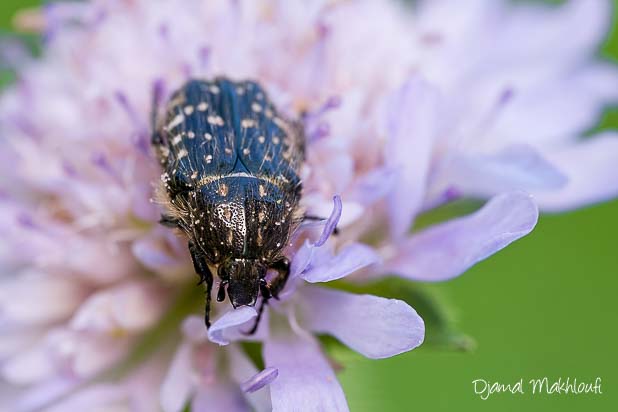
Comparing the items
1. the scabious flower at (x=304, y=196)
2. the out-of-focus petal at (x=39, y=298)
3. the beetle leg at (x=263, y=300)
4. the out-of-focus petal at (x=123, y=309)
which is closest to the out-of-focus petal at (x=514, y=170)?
the scabious flower at (x=304, y=196)

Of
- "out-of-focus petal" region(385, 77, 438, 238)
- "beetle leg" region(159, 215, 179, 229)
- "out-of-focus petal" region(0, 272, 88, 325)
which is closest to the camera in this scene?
"beetle leg" region(159, 215, 179, 229)

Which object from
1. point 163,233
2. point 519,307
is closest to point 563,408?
point 519,307

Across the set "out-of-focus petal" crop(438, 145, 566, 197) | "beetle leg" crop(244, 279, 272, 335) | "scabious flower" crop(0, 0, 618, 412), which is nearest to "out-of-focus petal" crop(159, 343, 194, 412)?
"scabious flower" crop(0, 0, 618, 412)

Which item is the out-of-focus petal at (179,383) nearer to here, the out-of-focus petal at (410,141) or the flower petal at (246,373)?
the flower petal at (246,373)

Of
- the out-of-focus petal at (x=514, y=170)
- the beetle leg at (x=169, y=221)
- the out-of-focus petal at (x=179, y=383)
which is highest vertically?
the beetle leg at (x=169, y=221)

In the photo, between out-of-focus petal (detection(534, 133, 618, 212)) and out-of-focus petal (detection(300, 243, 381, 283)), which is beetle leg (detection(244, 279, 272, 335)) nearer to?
out-of-focus petal (detection(300, 243, 381, 283))

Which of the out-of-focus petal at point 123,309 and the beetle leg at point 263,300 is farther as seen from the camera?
the out-of-focus petal at point 123,309

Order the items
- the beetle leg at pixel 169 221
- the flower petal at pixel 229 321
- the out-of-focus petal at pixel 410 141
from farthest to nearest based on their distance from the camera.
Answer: the out-of-focus petal at pixel 410 141 < the beetle leg at pixel 169 221 < the flower petal at pixel 229 321

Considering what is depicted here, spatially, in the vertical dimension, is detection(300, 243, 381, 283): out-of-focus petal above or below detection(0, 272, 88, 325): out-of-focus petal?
above

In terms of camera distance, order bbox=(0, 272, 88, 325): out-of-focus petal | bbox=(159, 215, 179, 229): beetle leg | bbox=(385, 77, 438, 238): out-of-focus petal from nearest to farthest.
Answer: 1. bbox=(159, 215, 179, 229): beetle leg
2. bbox=(385, 77, 438, 238): out-of-focus petal
3. bbox=(0, 272, 88, 325): out-of-focus petal
